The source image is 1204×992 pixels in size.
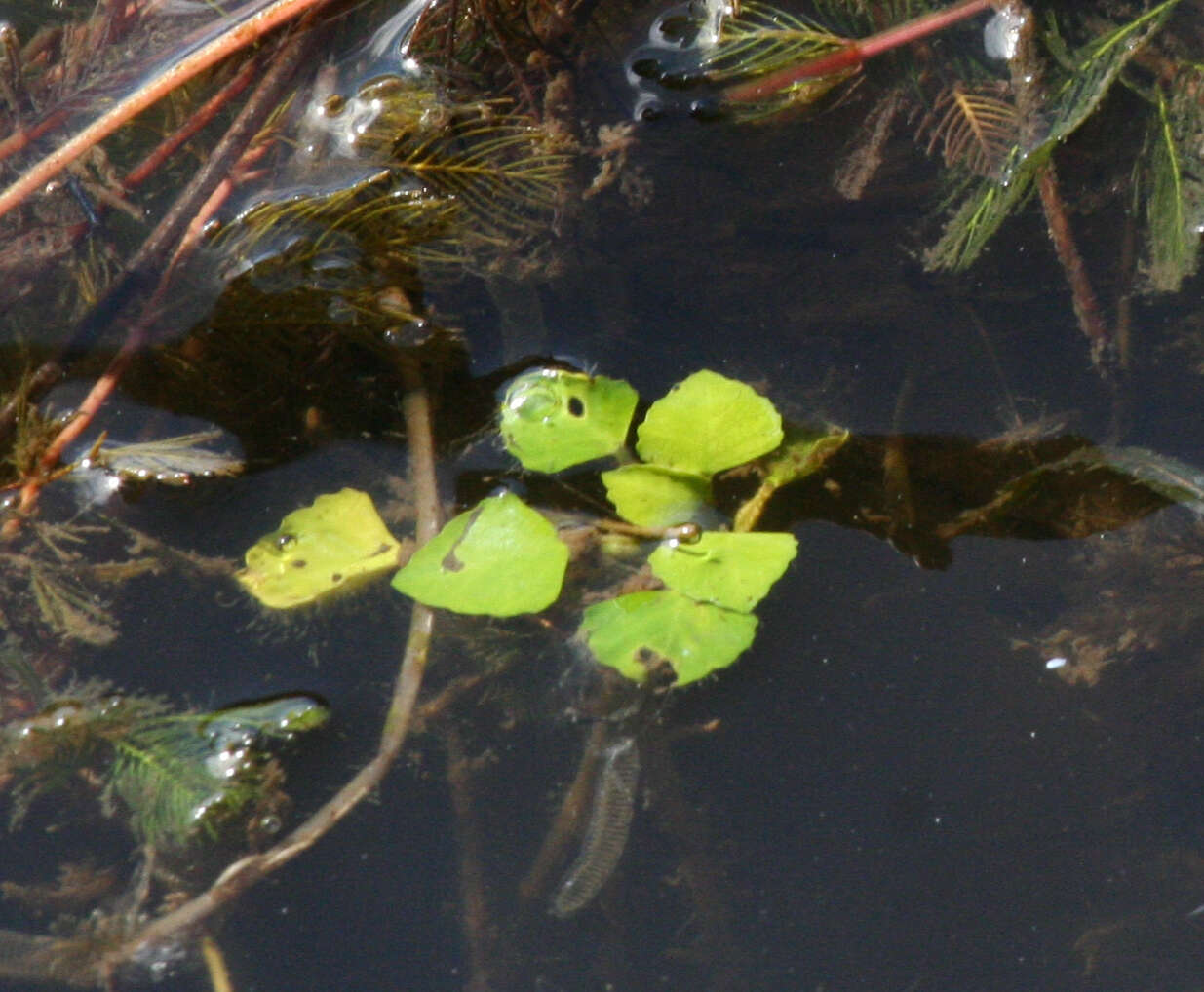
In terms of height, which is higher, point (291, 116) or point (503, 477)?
point (291, 116)

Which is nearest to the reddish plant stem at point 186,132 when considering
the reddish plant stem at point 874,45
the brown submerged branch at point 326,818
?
the brown submerged branch at point 326,818

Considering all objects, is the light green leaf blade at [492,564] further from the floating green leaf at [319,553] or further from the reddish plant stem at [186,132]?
the reddish plant stem at [186,132]

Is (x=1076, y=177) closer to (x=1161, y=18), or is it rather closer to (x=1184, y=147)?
(x=1184, y=147)

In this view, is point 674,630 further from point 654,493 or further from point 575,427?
point 575,427

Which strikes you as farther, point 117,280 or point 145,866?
point 117,280

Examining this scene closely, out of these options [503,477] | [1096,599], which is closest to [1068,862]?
[1096,599]

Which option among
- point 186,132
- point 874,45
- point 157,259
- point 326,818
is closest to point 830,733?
point 326,818
